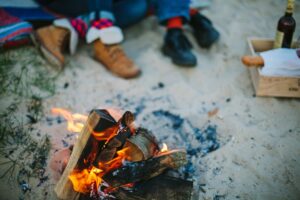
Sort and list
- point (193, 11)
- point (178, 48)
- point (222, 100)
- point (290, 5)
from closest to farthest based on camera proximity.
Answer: point (290, 5) → point (222, 100) → point (178, 48) → point (193, 11)

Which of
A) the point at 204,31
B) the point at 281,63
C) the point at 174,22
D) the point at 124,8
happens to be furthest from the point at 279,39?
the point at 124,8

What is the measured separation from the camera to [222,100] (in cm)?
315

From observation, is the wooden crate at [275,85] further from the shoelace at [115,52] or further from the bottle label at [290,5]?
the shoelace at [115,52]

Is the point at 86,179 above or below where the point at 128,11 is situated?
below

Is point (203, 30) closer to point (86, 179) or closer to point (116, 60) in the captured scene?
point (116, 60)

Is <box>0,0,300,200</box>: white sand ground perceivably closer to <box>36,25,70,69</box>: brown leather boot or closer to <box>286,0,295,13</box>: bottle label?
<box>36,25,70,69</box>: brown leather boot

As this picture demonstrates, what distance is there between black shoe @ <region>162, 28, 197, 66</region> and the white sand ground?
0.09 m

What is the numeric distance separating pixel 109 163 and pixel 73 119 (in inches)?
31.2

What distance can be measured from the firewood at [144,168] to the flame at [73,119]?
1.82 feet

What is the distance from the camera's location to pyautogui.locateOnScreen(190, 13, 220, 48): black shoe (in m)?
3.63

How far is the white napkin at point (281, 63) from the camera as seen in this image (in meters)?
2.77

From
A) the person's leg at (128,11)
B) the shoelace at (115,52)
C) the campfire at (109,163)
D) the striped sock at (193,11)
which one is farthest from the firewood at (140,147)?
the striped sock at (193,11)

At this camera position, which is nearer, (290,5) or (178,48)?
(290,5)

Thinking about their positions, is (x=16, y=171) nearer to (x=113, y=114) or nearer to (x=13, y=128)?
(x=13, y=128)
